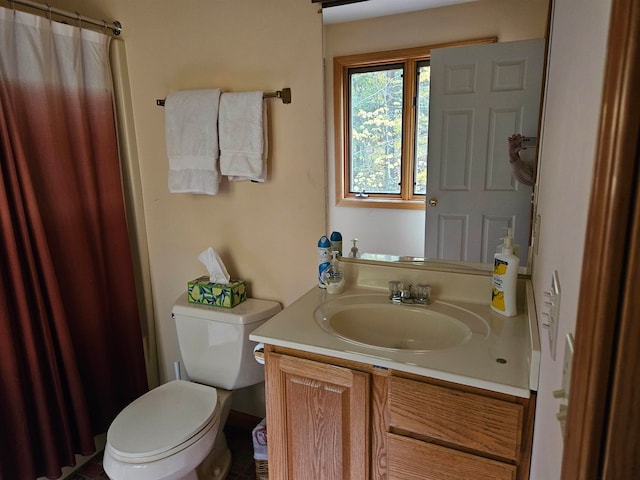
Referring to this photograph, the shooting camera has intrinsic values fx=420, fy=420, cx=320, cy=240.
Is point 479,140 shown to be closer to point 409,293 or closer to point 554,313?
point 409,293

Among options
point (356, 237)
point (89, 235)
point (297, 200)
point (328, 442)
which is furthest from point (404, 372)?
point (89, 235)

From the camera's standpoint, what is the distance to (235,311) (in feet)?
5.84

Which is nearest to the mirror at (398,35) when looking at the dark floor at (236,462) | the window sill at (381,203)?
the window sill at (381,203)

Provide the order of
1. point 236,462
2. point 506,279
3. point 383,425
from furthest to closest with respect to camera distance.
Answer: point 236,462, point 506,279, point 383,425

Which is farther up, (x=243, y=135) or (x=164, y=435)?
(x=243, y=135)

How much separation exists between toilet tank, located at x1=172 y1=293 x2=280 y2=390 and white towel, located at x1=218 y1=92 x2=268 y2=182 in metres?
0.57

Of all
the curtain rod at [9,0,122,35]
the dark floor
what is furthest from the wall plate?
the curtain rod at [9,0,122,35]

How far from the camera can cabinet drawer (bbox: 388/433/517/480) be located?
3.39 feet

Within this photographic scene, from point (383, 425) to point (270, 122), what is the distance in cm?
121

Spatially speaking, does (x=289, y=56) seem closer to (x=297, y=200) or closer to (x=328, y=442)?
(x=297, y=200)

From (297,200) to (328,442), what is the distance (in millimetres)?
930

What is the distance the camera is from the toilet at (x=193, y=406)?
4.66ft

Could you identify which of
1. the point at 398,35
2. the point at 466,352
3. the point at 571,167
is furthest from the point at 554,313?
the point at 398,35

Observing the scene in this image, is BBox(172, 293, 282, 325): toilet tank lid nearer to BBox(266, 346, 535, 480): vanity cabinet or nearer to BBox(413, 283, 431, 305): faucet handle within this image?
BBox(266, 346, 535, 480): vanity cabinet
